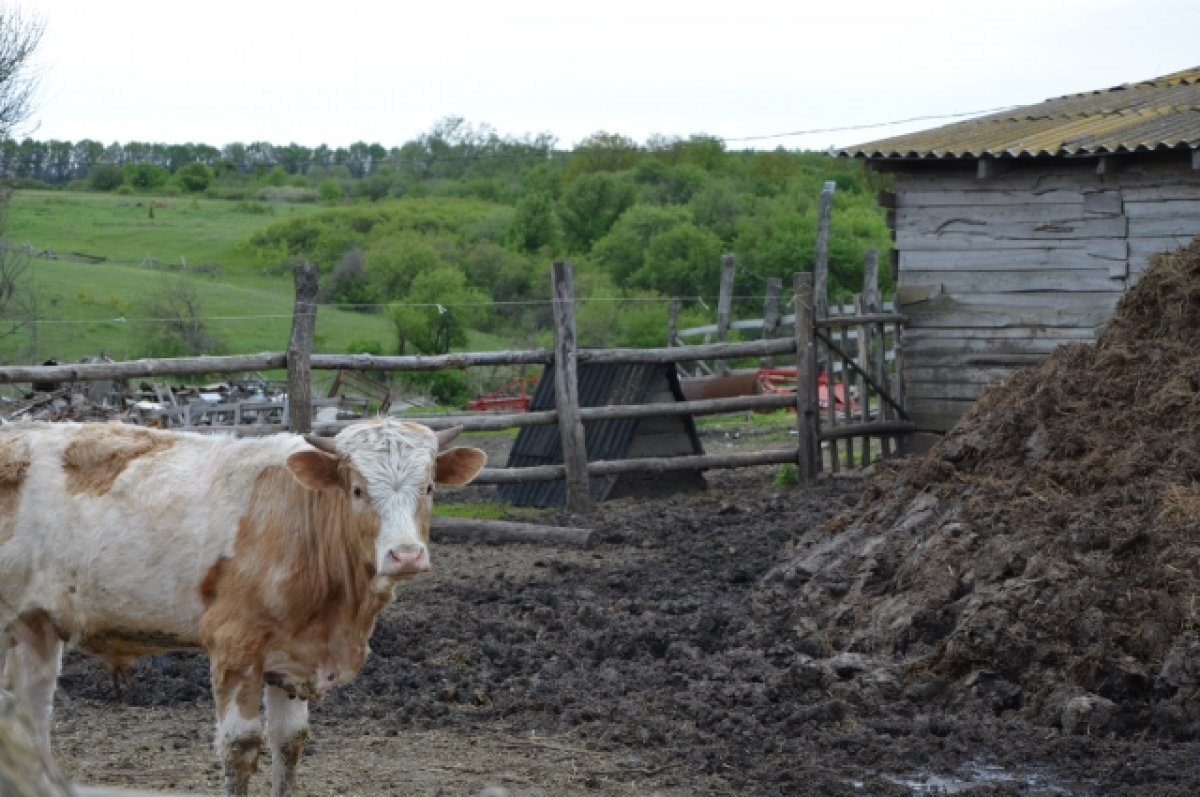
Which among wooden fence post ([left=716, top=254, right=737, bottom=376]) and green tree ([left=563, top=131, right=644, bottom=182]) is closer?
wooden fence post ([left=716, top=254, right=737, bottom=376])

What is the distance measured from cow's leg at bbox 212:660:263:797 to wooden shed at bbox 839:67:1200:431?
34.8 feet

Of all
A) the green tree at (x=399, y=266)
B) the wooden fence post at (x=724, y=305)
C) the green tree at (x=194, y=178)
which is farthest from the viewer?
the green tree at (x=194, y=178)

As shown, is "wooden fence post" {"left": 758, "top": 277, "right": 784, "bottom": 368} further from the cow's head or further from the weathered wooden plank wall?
the cow's head

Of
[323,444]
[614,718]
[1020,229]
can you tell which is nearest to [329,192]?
[1020,229]

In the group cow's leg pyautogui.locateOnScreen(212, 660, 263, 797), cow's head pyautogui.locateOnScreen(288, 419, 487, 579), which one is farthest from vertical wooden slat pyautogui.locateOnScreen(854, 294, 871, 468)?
cow's leg pyautogui.locateOnScreen(212, 660, 263, 797)

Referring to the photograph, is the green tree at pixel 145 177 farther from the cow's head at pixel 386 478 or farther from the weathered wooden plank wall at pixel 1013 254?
the cow's head at pixel 386 478

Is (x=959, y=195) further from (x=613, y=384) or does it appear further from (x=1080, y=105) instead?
(x=613, y=384)

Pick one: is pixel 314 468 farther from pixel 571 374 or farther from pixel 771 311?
pixel 771 311

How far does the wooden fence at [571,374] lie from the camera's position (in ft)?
37.0

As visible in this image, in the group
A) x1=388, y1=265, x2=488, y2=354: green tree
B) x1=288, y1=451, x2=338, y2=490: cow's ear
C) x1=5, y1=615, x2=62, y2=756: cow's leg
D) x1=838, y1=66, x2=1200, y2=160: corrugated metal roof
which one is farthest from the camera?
x1=388, y1=265, x2=488, y2=354: green tree

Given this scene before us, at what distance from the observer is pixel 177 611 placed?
18.9ft

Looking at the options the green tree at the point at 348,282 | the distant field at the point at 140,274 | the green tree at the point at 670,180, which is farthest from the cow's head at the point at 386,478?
the green tree at the point at 670,180

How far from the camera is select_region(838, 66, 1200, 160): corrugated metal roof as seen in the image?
14.3 meters

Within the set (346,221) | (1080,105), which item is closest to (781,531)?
(1080,105)
